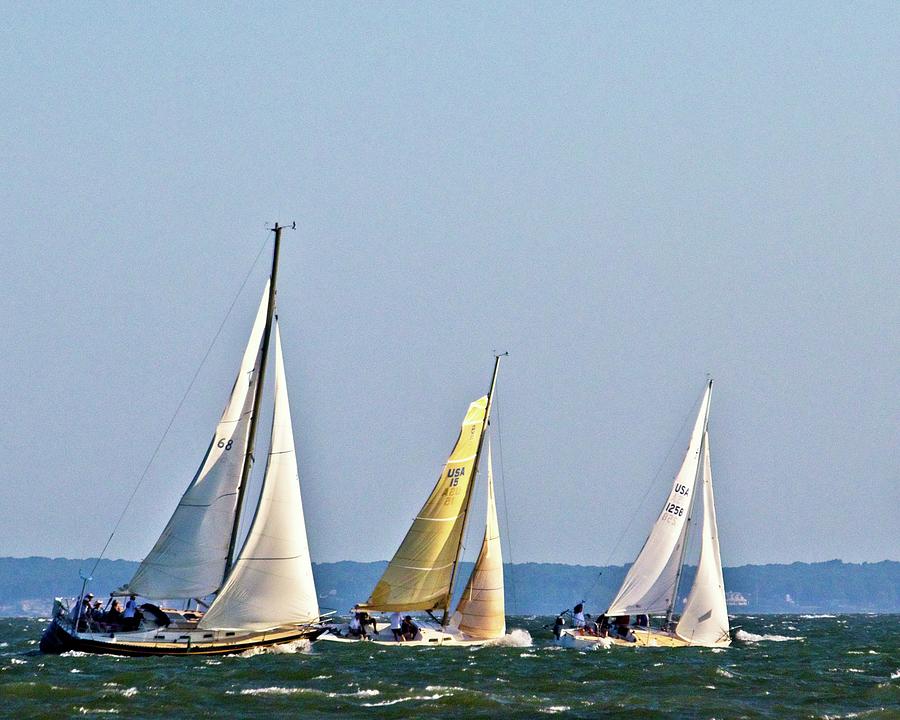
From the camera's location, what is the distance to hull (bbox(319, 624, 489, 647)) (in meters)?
57.5

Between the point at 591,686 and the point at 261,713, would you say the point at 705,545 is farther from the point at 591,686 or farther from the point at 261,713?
the point at 261,713

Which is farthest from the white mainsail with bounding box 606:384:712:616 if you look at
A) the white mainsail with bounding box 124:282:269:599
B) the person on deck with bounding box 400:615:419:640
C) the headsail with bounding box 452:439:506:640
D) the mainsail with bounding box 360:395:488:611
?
the white mainsail with bounding box 124:282:269:599

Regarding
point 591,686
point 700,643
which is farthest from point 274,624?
point 700,643

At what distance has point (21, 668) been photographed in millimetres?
45688

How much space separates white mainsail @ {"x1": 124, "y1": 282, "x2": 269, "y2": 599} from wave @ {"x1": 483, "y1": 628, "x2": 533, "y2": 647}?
13.3 metres

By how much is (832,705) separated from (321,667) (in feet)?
46.0

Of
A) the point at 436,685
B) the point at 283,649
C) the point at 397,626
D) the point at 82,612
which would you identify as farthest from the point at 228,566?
the point at 436,685

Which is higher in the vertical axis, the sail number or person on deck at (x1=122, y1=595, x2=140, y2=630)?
the sail number

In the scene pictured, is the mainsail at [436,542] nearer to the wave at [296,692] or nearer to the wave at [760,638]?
the wave at [296,692]

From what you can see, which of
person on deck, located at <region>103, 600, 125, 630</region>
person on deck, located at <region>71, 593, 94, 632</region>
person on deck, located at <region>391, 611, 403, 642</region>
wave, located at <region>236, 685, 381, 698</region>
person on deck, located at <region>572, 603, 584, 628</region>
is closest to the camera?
wave, located at <region>236, 685, 381, 698</region>

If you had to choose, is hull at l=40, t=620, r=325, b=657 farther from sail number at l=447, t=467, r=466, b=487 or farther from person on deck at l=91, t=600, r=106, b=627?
sail number at l=447, t=467, r=466, b=487

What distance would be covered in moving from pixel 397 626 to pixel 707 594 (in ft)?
41.2

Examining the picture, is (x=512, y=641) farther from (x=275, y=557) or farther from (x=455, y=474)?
(x=275, y=557)

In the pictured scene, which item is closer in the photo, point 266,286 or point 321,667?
point 321,667
